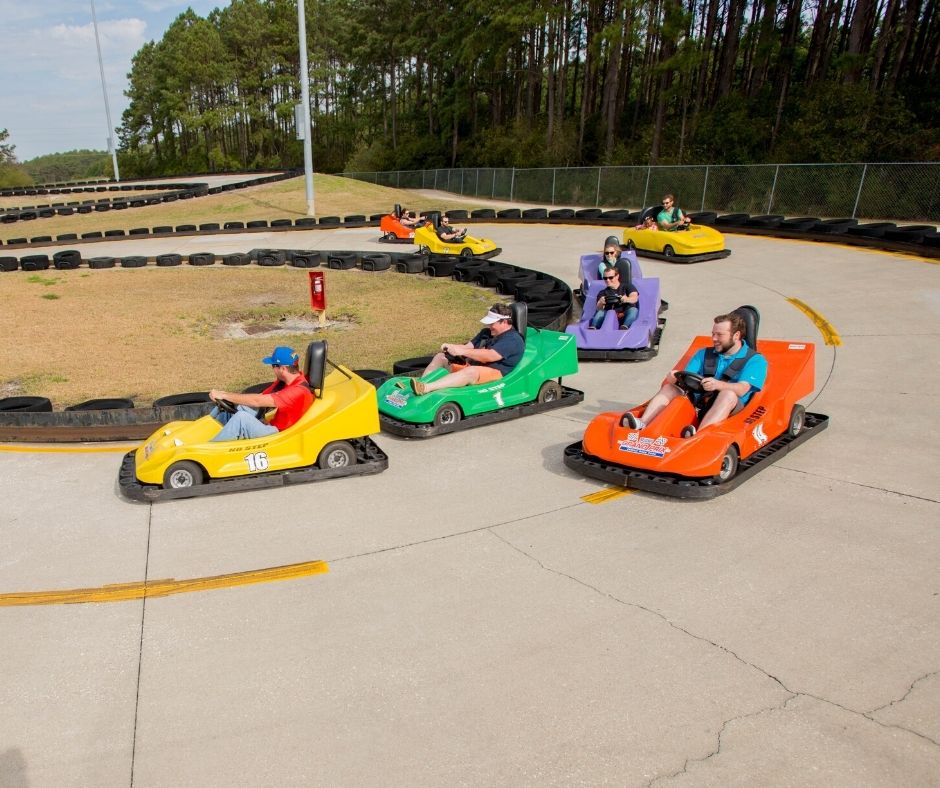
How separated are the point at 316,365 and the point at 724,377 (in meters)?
3.52

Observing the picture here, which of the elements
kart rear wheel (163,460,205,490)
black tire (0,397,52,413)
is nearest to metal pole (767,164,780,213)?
black tire (0,397,52,413)

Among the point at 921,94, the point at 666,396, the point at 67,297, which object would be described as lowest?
the point at 67,297

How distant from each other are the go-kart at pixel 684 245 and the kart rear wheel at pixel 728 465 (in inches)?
432

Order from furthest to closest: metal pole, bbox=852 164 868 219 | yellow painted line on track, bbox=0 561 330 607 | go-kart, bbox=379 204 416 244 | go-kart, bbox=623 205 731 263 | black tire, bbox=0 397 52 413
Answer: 1. go-kart, bbox=379 204 416 244
2. metal pole, bbox=852 164 868 219
3. go-kart, bbox=623 205 731 263
4. black tire, bbox=0 397 52 413
5. yellow painted line on track, bbox=0 561 330 607

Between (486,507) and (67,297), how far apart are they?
515 inches

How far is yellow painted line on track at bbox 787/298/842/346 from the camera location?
33.4 ft

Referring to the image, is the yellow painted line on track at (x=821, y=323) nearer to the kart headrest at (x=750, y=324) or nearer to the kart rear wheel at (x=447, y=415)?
the kart headrest at (x=750, y=324)

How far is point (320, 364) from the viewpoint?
6312 millimetres

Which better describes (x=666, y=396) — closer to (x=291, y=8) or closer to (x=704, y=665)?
(x=704, y=665)

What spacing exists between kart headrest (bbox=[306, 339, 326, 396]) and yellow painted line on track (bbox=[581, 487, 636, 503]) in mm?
Result: 2462

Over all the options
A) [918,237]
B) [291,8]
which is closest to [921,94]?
[918,237]

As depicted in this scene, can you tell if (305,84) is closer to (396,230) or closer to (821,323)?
(396,230)

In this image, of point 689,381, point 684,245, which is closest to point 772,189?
point 684,245

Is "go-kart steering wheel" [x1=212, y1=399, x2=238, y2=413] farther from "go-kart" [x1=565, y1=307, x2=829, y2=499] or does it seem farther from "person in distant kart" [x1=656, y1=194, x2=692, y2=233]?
"person in distant kart" [x1=656, y1=194, x2=692, y2=233]
